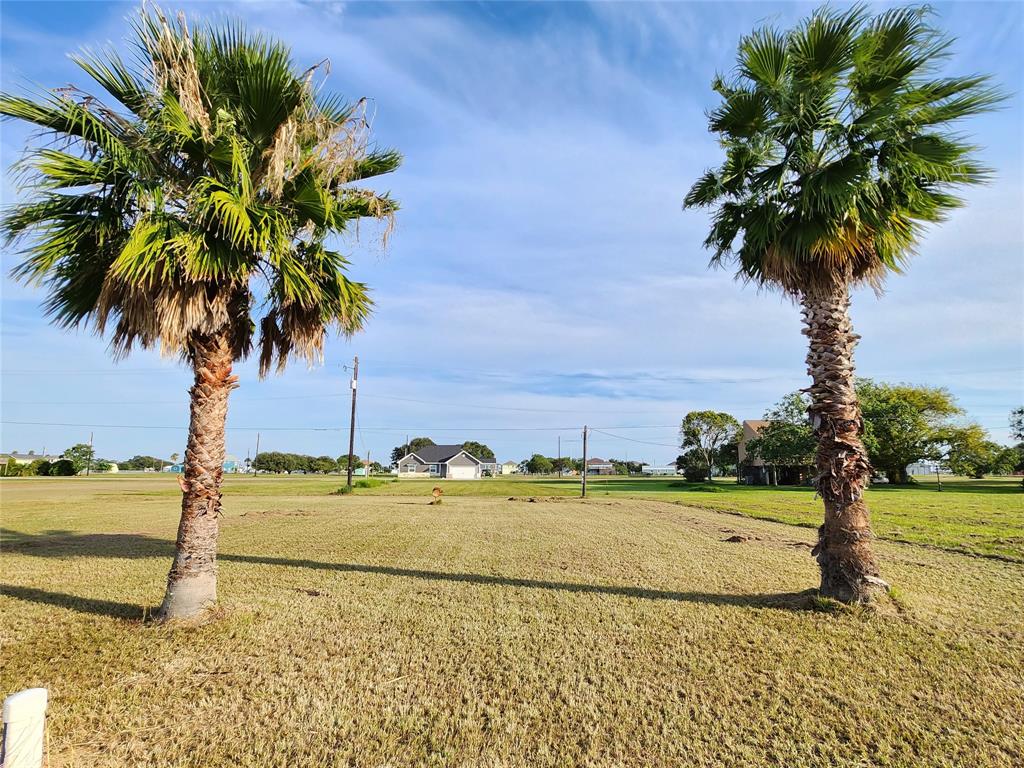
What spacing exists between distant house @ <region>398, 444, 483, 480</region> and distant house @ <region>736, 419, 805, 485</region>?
3988cm

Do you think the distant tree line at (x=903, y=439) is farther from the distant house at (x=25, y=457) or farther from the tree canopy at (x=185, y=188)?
the distant house at (x=25, y=457)

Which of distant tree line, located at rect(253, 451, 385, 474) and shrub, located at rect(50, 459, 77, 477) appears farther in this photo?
distant tree line, located at rect(253, 451, 385, 474)

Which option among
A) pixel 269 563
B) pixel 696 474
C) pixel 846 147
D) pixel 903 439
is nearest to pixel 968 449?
pixel 903 439

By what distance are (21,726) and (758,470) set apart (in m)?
62.7

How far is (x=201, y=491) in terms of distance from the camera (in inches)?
235

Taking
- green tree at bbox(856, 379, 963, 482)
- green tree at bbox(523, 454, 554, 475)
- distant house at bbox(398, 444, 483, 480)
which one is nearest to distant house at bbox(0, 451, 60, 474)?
distant house at bbox(398, 444, 483, 480)

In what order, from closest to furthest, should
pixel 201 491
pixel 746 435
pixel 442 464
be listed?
pixel 201 491
pixel 746 435
pixel 442 464

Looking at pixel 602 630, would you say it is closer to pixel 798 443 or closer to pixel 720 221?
pixel 720 221

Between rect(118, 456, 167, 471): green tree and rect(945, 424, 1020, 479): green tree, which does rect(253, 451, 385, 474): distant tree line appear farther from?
rect(945, 424, 1020, 479): green tree

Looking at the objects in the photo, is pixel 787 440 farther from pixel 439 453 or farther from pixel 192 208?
pixel 439 453

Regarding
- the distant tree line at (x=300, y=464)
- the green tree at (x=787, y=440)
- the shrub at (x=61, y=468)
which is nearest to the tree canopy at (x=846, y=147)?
the green tree at (x=787, y=440)

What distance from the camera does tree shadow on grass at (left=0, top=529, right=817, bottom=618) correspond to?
22.5 ft

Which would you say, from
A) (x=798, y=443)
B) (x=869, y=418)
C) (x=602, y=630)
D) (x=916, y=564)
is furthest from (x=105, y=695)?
(x=869, y=418)

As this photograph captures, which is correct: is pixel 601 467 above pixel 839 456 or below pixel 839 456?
below
